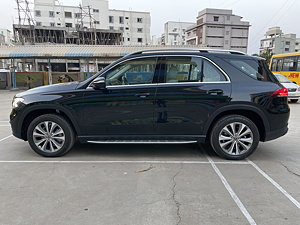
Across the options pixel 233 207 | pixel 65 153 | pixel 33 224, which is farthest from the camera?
pixel 65 153

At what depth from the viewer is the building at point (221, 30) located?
77.6 m

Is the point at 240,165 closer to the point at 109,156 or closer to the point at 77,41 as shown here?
the point at 109,156

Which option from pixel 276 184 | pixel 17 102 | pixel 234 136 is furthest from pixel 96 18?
pixel 276 184

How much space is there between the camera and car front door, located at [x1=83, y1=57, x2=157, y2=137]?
4172 millimetres

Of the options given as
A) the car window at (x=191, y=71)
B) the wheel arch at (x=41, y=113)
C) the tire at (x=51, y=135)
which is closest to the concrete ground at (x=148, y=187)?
the tire at (x=51, y=135)

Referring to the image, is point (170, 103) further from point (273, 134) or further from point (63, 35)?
point (63, 35)

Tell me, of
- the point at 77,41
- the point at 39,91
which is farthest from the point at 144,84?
the point at 77,41

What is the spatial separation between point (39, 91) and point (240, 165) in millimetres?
3842

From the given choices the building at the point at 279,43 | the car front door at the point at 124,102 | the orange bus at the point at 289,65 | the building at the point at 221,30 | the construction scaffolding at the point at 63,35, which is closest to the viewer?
the car front door at the point at 124,102

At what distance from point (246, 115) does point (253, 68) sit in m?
0.86

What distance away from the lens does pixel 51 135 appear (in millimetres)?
4395

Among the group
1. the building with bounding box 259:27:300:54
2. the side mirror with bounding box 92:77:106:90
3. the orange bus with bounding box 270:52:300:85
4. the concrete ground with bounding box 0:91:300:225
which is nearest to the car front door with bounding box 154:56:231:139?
the concrete ground with bounding box 0:91:300:225

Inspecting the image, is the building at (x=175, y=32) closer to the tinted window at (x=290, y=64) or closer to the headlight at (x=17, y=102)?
the tinted window at (x=290, y=64)

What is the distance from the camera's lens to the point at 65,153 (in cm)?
456
